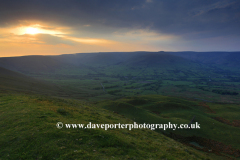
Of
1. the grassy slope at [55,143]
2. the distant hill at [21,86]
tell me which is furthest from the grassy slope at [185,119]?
the distant hill at [21,86]

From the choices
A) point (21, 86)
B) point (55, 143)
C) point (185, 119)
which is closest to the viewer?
point (55, 143)

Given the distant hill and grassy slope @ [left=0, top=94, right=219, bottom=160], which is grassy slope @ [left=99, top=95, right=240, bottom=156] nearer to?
grassy slope @ [left=0, top=94, right=219, bottom=160]

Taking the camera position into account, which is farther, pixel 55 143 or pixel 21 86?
pixel 21 86

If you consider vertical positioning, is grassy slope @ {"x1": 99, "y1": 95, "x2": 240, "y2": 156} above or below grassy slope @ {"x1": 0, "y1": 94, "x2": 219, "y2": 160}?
below

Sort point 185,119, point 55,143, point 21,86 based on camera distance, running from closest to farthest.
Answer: point 55,143 → point 185,119 → point 21,86

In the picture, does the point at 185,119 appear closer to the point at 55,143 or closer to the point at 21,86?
the point at 55,143

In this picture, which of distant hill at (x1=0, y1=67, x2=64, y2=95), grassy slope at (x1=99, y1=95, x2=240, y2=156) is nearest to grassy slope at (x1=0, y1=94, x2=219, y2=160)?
grassy slope at (x1=99, y1=95, x2=240, y2=156)

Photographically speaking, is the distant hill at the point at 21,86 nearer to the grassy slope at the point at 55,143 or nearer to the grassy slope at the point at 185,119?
the grassy slope at the point at 185,119

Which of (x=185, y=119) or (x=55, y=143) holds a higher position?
(x=55, y=143)

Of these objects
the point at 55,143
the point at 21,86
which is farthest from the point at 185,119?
the point at 21,86

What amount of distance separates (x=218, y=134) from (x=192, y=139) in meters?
10.8

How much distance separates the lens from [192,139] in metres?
39.4

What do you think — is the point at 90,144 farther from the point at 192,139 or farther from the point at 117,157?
the point at 192,139

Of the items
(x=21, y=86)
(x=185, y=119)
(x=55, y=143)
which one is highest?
(x=55, y=143)
